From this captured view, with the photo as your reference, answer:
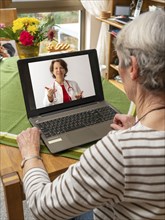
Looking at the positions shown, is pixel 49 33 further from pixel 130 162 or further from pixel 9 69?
pixel 130 162

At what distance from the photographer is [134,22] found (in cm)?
67

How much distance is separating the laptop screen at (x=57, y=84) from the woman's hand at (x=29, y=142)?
13 cm

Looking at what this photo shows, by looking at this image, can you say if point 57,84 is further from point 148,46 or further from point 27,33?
point 27,33

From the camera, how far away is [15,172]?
86 centimetres

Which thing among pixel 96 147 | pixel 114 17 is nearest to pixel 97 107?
pixel 96 147

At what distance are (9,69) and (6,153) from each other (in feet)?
2.89

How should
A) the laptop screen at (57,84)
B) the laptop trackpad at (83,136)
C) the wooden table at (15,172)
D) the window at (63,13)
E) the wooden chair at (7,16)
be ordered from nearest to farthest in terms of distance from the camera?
the wooden table at (15,172)
the laptop trackpad at (83,136)
the laptop screen at (57,84)
the wooden chair at (7,16)
the window at (63,13)

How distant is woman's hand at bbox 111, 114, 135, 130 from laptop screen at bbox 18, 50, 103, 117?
194mm

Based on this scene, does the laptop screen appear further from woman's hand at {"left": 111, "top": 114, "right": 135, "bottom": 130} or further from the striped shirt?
the striped shirt

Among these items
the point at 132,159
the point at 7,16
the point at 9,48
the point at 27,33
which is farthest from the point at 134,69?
the point at 7,16

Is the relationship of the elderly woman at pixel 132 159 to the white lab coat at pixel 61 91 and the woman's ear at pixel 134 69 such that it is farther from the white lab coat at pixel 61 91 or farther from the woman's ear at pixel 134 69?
the white lab coat at pixel 61 91

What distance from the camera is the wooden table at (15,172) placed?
2.78ft

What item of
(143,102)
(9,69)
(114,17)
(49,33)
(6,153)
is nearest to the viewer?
(143,102)

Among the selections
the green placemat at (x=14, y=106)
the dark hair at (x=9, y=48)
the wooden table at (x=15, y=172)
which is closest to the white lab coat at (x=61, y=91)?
the green placemat at (x=14, y=106)
